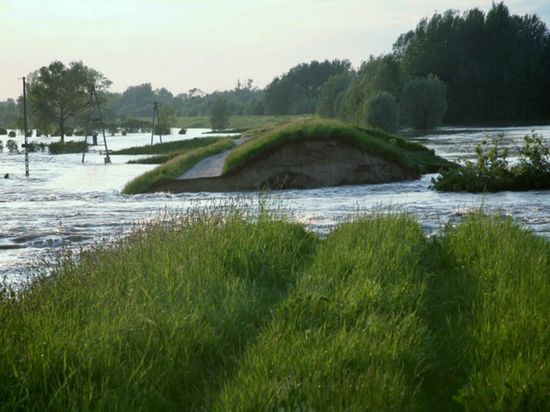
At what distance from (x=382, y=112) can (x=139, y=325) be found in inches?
3482

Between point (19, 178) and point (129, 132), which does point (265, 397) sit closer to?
point (19, 178)

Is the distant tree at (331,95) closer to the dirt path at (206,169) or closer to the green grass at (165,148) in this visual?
the green grass at (165,148)

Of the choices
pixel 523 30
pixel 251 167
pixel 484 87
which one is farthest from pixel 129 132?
pixel 251 167

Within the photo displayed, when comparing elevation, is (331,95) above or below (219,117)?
above

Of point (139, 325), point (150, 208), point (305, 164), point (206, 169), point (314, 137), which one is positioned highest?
point (314, 137)

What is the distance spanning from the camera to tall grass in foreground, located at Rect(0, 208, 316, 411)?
18.8 ft

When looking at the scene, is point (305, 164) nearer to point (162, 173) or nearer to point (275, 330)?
point (162, 173)

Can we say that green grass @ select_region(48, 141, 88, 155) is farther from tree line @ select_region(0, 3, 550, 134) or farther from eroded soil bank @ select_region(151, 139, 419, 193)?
eroded soil bank @ select_region(151, 139, 419, 193)

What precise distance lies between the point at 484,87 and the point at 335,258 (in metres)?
131

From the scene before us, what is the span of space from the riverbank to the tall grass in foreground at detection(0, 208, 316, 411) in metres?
0.02

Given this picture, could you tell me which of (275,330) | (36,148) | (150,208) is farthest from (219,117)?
(275,330)

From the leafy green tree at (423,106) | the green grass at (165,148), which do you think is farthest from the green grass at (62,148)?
the leafy green tree at (423,106)

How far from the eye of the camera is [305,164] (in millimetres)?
28969

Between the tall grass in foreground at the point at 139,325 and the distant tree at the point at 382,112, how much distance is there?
3321 inches
